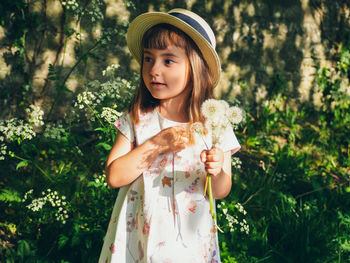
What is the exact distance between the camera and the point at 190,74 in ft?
5.38

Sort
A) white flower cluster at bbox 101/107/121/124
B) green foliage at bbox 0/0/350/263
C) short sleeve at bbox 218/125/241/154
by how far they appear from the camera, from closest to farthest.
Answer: short sleeve at bbox 218/125/241/154 < white flower cluster at bbox 101/107/121/124 < green foliage at bbox 0/0/350/263

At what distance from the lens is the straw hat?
1553 mm

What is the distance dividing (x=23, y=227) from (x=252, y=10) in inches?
137

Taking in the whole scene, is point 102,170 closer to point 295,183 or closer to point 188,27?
point 188,27

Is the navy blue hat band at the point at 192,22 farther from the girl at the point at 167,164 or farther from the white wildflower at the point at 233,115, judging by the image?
the white wildflower at the point at 233,115

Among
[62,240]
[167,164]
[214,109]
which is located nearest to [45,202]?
[62,240]

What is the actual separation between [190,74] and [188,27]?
215 mm

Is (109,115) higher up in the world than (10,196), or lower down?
higher up

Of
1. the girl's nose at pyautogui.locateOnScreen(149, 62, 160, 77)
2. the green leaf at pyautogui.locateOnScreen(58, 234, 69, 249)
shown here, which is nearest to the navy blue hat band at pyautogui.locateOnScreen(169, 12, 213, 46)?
the girl's nose at pyautogui.locateOnScreen(149, 62, 160, 77)

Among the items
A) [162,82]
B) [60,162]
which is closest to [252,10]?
[60,162]

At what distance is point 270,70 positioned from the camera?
15.0 feet

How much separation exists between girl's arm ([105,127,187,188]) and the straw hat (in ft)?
1.21

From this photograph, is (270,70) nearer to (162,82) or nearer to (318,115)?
(318,115)

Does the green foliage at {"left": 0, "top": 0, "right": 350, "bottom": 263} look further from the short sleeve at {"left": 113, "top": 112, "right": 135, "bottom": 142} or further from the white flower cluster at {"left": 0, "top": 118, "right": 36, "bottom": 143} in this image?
the short sleeve at {"left": 113, "top": 112, "right": 135, "bottom": 142}
